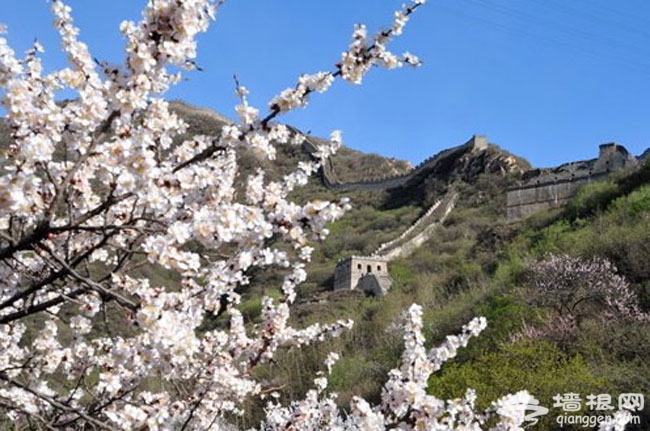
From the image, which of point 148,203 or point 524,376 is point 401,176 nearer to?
point 524,376

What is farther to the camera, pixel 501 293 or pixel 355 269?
pixel 355 269

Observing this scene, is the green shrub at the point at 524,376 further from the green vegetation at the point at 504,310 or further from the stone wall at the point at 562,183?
the stone wall at the point at 562,183

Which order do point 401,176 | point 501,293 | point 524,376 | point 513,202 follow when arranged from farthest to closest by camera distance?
point 401,176 < point 513,202 < point 501,293 < point 524,376

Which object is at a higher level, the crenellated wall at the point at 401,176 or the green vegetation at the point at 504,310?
the crenellated wall at the point at 401,176

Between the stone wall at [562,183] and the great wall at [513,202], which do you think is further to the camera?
the stone wall at [562,183]

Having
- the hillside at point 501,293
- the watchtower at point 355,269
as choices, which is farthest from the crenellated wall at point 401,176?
the watchtower at point 355,269

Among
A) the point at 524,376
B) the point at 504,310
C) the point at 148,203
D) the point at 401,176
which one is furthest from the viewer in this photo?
the point at 401,176

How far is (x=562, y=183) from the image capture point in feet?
159

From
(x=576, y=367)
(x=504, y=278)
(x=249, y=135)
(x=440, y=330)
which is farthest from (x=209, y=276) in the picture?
(x=504, y=278)

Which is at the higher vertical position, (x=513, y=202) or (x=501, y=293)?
(x=513, y=202)

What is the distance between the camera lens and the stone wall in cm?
4744

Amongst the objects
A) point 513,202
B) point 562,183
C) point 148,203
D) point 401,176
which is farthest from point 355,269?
point 148,203

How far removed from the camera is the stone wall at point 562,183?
47438 mm

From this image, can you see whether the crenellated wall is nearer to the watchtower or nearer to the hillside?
the hillside
